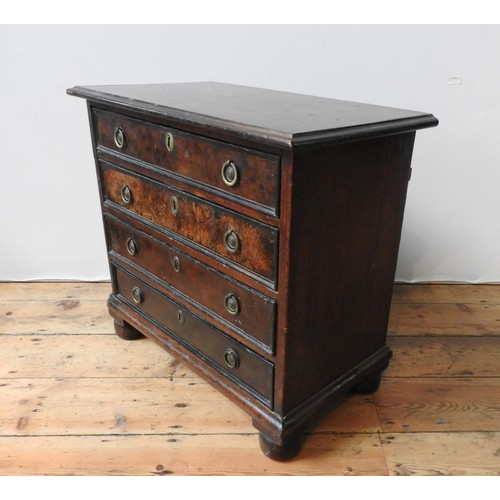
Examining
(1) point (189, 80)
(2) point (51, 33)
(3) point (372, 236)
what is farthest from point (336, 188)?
(2) point (51, 33)

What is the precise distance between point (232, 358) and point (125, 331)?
2.32 feet

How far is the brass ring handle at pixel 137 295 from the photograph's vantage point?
1.98 metres

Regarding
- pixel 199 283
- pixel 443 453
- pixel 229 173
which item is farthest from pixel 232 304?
pixel 443 453

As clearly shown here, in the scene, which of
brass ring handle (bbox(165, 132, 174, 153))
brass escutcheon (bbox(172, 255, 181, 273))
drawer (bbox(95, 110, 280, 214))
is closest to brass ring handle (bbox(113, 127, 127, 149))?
drawer (bbox(95, 110, 280, 214))

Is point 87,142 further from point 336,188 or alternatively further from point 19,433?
point 336,188

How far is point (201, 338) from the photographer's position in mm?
1745

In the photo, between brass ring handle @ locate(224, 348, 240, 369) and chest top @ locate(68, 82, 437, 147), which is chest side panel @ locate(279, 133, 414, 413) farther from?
brass ring handle @ locate(224, 348, 240, 369)

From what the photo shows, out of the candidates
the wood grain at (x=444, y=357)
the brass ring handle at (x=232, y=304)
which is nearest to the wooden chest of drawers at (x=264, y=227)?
the brass ring handle at (x=232, y=304)

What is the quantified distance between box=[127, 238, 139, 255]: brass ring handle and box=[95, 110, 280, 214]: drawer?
1.05 ft

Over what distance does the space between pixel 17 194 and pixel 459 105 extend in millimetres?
2063

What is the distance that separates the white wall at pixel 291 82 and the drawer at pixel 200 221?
0.67m

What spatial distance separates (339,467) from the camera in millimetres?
1547

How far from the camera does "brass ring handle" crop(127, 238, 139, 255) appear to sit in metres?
1.88

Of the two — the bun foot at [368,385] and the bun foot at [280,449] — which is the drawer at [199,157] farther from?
the bun foot at [368,385]
